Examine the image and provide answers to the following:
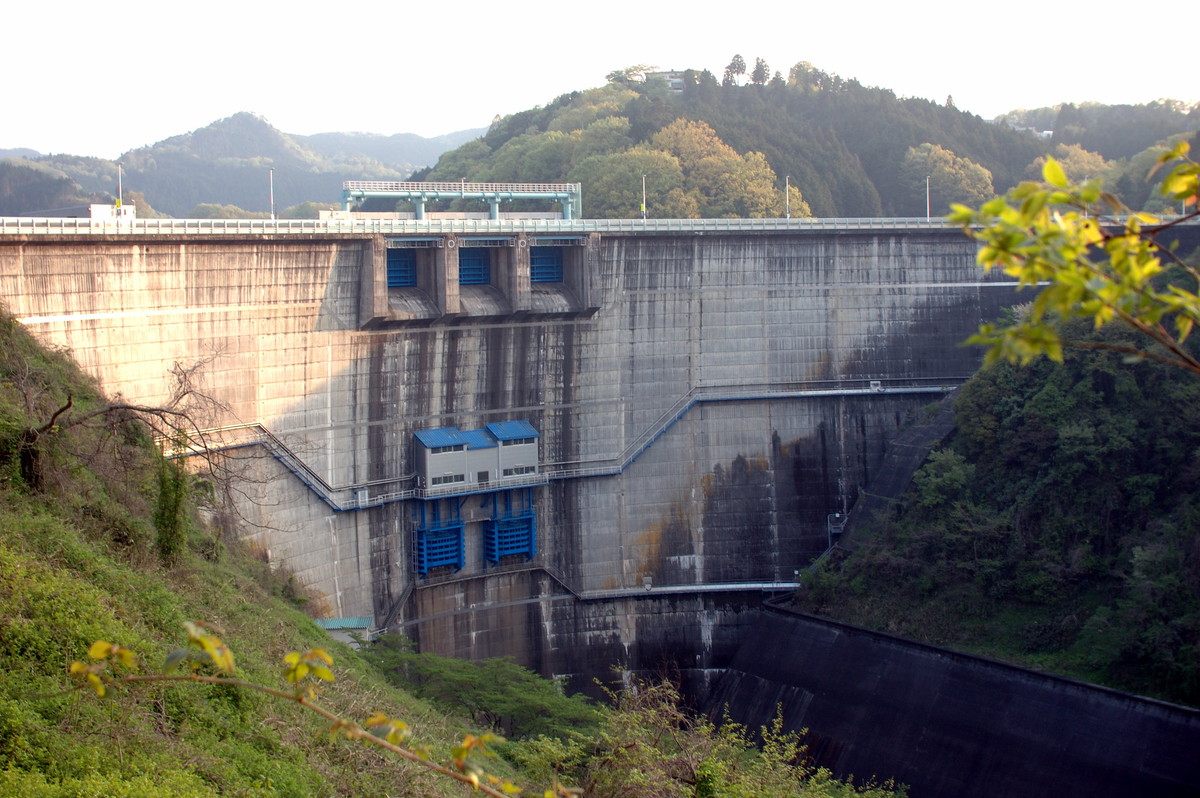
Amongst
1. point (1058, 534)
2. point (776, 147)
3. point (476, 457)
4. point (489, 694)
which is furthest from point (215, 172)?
point (1058, 534)

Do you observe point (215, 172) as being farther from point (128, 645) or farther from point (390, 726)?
point (390, 726)

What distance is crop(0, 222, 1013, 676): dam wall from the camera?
22.7m

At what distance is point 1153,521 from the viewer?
22531 mm

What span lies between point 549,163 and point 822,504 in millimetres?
23127

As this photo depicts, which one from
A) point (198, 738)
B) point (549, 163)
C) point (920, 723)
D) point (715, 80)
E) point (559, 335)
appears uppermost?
point (715, 80)

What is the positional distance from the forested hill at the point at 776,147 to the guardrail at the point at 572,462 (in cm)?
1196

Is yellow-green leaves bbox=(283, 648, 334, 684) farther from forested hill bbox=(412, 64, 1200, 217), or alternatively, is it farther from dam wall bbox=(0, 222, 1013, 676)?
forested hill bbox=(412, 64, 1200, 217)

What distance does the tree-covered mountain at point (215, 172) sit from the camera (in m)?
87.1

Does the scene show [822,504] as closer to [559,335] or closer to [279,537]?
[559,335]

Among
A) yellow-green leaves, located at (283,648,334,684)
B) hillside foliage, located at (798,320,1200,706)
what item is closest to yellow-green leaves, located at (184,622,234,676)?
yellow-green leaves, located at (283,648,334,684)

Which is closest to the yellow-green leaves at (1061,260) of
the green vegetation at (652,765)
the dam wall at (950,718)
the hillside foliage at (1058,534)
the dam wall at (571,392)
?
the green vegetation at (652,765)

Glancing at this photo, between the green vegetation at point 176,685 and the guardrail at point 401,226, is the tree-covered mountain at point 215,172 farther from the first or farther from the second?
the green vegetation at point 176,685

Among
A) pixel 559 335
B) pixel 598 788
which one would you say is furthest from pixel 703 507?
pixel 598 788

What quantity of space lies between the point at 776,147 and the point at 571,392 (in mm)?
23769
